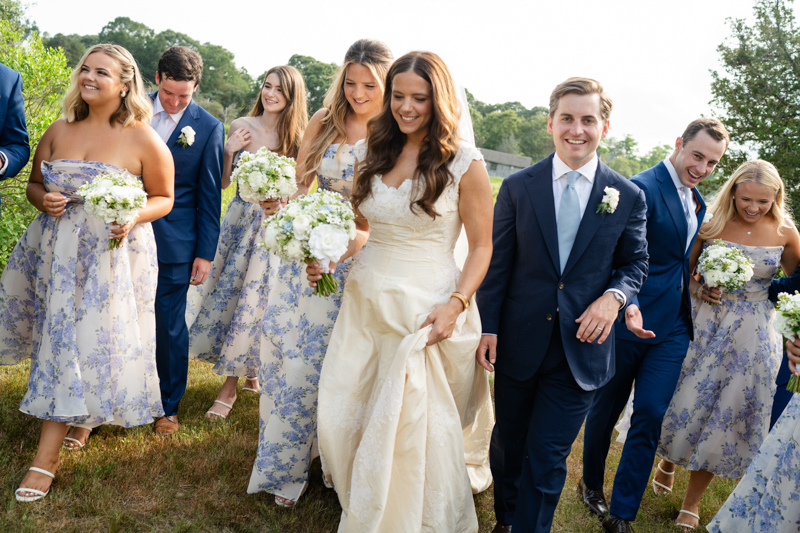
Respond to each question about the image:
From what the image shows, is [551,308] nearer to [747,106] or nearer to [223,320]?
[223,320]

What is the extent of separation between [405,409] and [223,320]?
3.04 meters

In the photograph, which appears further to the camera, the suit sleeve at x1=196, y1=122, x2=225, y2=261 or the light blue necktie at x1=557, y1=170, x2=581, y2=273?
the suit sleeve at x1=196, y1=122, x2=225, y2=261

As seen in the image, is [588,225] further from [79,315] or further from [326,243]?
[79,315]

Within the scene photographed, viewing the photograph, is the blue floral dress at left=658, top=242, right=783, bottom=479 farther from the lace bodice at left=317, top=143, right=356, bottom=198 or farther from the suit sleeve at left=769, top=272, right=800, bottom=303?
the lace bodice at left=317, top=143, right=356, bottom=198

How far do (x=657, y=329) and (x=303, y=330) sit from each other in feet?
8.64

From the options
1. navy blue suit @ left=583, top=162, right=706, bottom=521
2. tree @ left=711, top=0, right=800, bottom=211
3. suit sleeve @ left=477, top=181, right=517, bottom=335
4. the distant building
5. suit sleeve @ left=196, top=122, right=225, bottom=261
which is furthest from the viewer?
the distant building

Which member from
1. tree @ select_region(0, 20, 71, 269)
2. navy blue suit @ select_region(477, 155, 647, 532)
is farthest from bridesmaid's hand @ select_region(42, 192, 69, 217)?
tree @ select_region(0, 20, 71, 269)

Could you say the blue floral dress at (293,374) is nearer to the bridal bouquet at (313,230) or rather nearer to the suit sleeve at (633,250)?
the bridal bouquet at (313,230)

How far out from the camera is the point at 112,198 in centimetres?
389

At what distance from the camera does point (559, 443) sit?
3594 mm

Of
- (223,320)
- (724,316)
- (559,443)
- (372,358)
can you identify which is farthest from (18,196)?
(724,316)

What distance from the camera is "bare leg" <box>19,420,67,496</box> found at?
13.2 feet

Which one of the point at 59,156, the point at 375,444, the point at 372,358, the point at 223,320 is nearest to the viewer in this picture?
the point at 375,444

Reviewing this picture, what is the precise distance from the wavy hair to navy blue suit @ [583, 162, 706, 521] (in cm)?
220
